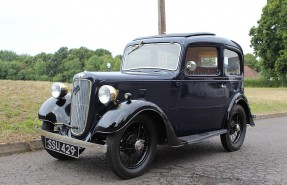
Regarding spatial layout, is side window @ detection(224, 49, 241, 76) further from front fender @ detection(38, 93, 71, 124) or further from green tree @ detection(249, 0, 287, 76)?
green tree @ detection(249, 0, 287, 76)

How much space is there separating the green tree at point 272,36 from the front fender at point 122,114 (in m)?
34.8

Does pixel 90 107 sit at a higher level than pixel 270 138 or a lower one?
higher

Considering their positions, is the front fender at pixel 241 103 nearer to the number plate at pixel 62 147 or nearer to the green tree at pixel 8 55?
the number plate at pixel 62 147

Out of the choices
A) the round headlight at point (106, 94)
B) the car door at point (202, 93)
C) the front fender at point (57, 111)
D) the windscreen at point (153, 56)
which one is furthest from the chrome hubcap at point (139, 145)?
the windscreen at point (153, 56)

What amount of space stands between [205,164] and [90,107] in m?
2.17

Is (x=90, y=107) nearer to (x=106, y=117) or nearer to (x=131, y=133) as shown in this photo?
(x=106, y=117)

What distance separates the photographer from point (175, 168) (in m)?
5.49

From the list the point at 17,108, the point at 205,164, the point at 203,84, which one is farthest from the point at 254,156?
the point at 17,108

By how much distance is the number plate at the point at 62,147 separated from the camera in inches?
191

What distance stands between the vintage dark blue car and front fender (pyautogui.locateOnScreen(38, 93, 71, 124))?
0.05ft

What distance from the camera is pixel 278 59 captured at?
37.0m

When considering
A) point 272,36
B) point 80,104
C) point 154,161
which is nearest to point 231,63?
point 154,161

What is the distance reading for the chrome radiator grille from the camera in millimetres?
4992

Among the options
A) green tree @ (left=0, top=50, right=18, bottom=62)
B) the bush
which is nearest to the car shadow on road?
the bush
